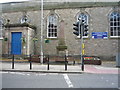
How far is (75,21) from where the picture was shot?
2220cm

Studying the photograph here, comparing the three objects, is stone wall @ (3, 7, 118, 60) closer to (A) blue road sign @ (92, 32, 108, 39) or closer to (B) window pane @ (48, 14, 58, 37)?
(A) blue road sign @ (92, 32, 108, 39)

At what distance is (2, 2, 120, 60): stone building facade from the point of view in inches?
848

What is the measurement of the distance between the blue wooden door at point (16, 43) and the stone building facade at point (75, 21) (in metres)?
2.47

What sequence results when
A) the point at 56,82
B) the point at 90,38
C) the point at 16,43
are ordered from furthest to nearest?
the point at 90,38 → the point at 16,43 → the point at 56,82

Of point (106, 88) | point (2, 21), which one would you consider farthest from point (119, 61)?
point (2, 21)

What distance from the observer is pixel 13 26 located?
2103 cm

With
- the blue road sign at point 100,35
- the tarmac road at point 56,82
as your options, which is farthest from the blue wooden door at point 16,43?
the tarmac road at point 56,82

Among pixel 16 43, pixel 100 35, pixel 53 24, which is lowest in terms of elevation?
pixel 16 43

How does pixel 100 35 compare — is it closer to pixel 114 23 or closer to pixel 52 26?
pixel 114 23

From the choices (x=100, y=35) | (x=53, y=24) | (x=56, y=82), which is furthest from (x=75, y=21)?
(x=56, y=82)

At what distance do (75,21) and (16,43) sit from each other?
7891mm

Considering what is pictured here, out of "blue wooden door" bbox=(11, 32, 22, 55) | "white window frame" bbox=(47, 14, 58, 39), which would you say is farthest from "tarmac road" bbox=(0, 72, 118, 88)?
"white window frame" bbox=(47, 14, 58, 39)

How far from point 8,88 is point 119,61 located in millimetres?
11267

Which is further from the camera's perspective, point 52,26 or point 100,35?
→ point 52,26
